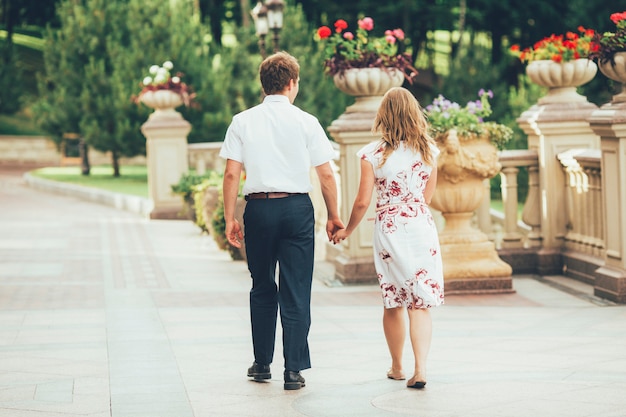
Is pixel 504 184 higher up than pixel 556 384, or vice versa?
pixel 504 184

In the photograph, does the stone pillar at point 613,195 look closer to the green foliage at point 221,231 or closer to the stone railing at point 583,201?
the stone railing at point 583,201

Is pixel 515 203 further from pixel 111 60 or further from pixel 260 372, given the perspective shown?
pixel 111 60

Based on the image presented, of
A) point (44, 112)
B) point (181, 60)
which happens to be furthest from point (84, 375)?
point (44, 112)

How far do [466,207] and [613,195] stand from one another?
1370 millimetres

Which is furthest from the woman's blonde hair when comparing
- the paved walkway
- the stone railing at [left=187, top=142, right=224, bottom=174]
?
the stone railing at [left=187, top=142, right=224, bottom=174]

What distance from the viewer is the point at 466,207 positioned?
35.0 ft

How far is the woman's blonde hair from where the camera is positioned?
645 cm

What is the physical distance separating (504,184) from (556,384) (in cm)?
601

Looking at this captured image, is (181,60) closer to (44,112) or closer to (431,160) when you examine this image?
(44,112)

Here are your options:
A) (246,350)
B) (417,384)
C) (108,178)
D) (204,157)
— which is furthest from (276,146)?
(108,178)

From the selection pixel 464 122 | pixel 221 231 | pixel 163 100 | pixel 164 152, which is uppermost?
pixel 163 100

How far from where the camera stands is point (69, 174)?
35.2 m

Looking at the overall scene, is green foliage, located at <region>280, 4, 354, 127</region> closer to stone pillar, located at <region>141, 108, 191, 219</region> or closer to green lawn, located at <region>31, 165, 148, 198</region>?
green lawn, located at <region>31, 165, 148, 198</region>

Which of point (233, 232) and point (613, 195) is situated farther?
point (613, 195)
